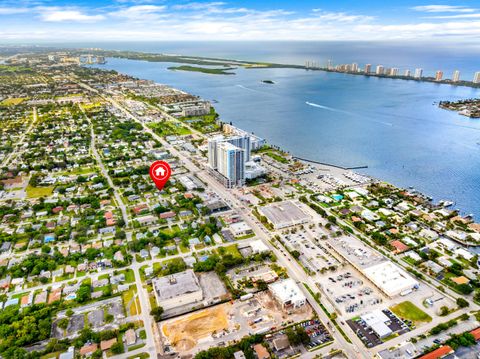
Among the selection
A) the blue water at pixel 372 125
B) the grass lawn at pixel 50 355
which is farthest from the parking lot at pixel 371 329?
the blue water at pixel 372 125

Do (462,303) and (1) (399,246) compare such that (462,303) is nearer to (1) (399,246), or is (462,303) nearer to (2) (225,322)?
(1) (399,246)

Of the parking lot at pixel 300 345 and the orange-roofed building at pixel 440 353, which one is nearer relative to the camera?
the orange-roofed building at pixel 440 353

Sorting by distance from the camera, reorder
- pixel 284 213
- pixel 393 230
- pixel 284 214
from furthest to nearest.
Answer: pixel 284 213
pixel 284 214
pixel 393 230

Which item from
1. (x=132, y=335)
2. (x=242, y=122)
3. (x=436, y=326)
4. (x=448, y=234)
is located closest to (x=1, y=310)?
(x=132, y=335)

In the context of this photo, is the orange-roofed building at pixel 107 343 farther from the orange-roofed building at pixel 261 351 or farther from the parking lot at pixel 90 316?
the orange-roofed building at pixel 261 351

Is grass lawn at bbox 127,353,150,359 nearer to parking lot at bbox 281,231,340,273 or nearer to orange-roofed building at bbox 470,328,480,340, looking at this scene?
parking lot at bbox 281,231,340,273

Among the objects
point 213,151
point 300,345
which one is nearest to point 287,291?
point 300,345

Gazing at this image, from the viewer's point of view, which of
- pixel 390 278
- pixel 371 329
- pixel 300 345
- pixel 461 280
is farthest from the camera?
pixel 461 280

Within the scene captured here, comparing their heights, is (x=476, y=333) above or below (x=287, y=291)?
below
